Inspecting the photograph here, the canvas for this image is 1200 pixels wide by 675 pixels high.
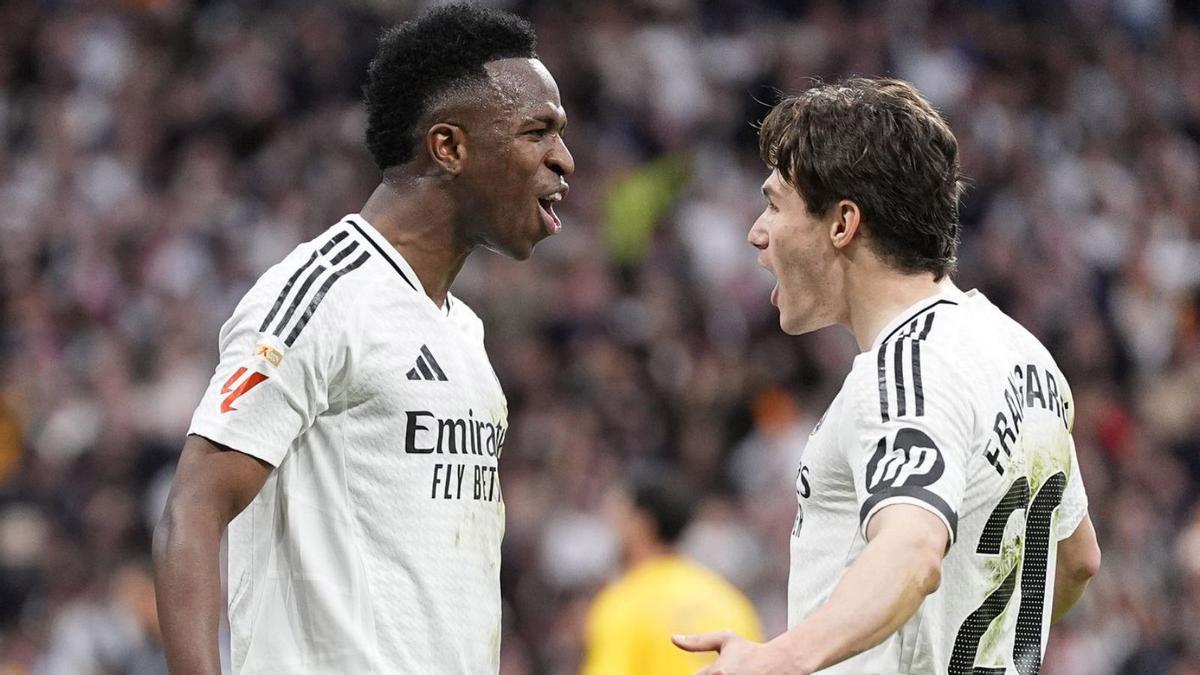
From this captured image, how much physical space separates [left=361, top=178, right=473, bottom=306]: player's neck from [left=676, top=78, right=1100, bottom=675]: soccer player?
0.69m

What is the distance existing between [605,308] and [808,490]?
28.6ft

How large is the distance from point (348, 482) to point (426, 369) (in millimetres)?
294

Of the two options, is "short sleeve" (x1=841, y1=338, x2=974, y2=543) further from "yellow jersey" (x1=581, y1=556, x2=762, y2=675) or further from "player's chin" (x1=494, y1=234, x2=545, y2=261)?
"yellow jersey" (x1=581, y1=556, x2=762, y2=675)

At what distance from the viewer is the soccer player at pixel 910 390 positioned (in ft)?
10.8

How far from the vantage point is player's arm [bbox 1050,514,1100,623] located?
158 inches

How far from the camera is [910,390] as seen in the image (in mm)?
3273

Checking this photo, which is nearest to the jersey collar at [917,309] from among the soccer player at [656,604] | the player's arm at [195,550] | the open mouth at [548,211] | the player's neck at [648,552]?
the open mouth at [548,211]

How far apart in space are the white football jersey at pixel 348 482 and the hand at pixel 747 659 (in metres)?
0.86

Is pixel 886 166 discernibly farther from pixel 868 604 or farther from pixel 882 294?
pixel 868 604

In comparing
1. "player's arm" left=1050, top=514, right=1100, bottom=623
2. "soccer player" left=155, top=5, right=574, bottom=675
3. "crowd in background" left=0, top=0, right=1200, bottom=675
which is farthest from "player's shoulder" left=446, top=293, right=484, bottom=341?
"crowd in background" left=0, top=0, right=1200, bottom=675

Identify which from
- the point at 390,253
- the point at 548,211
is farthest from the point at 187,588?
the point at 548,211

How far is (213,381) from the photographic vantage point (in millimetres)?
3543

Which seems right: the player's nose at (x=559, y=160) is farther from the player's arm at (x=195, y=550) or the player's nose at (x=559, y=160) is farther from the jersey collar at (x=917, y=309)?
the player's arm at (x=195, y=550)

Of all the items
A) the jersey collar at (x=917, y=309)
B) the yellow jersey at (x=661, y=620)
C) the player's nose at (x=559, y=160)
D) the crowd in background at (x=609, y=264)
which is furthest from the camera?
the crowd in background at (x=609, y=264)
